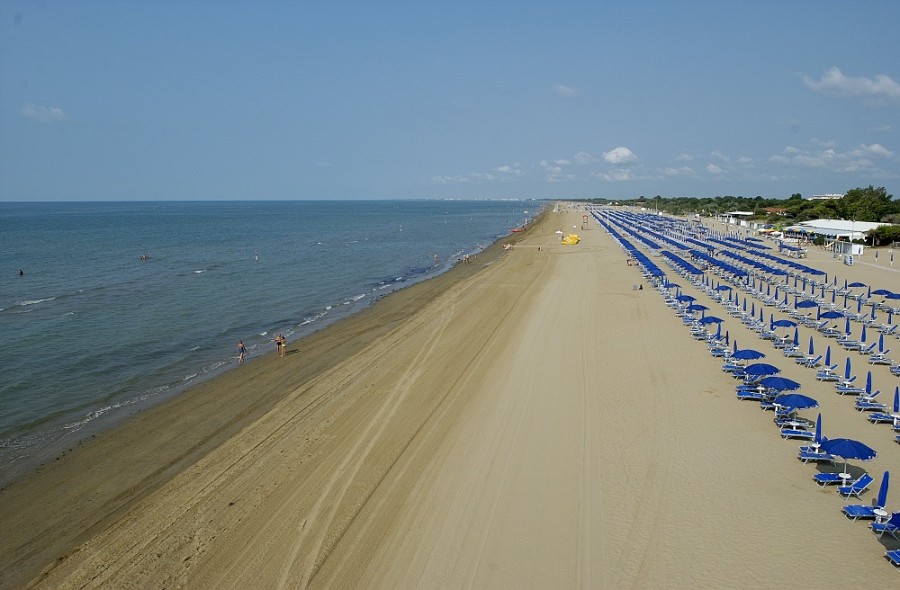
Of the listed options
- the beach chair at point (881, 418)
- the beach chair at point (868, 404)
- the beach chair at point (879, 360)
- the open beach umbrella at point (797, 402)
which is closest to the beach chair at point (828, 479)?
the open beach umbrella at point (797, 402)

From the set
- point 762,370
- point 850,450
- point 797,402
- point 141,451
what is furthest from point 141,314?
point 850,450

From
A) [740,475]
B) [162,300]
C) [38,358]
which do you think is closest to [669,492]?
[740,475]

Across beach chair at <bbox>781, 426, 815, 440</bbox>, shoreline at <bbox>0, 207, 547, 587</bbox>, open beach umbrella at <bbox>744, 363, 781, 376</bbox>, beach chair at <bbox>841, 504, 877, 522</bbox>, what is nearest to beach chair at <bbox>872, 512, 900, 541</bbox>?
beach chair at <bbox>841, 504, 877, 522</bbox>

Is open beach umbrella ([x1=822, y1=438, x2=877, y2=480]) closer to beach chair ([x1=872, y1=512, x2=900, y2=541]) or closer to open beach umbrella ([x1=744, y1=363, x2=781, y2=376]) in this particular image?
beach chair ([x1=872, y1=512, x2=900, y2=541])

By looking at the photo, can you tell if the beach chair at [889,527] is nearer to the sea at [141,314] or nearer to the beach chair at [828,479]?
the beach chair at [828,479]

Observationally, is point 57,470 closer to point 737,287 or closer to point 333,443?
point 333,443

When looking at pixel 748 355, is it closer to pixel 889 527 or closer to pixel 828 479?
pixel 828 479
